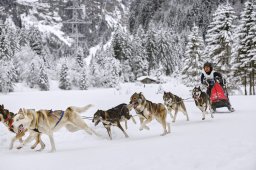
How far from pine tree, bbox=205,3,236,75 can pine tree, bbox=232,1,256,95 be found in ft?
3.26

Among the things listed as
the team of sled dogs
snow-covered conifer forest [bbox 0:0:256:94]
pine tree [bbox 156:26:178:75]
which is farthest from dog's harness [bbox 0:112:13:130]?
pine tree [bbox 156:26:178:75]

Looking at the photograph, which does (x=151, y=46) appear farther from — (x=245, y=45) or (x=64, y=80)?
(x=245, y=45)

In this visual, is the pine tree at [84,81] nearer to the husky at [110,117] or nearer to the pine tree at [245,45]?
the pine tree at [245,45]

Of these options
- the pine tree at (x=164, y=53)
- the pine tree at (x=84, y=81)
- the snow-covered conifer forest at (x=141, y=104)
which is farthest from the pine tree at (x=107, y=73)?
the pine tree at (x=164, y=53)

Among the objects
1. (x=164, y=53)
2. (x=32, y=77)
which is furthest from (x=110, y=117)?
(x=164, y=53)

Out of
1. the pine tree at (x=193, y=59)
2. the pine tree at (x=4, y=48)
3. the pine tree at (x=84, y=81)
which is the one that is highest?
the pine tree at (x=4, y=48)

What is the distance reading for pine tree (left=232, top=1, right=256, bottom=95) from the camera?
34.1 metres

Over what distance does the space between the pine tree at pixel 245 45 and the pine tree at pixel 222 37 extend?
99 cm

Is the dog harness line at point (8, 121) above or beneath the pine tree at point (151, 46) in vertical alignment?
beneath

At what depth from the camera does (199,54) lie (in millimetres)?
40188

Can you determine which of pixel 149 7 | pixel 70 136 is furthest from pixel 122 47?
pixel 149 7

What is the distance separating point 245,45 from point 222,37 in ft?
8.98

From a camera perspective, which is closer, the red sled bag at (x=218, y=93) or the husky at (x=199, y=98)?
the husky at (x=199, y=98)

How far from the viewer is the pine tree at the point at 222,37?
35.5m
